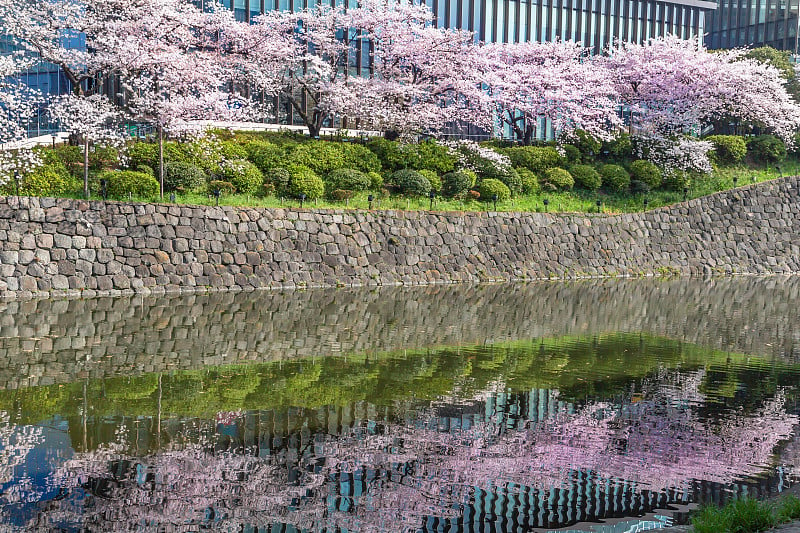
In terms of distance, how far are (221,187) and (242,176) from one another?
3.22ft

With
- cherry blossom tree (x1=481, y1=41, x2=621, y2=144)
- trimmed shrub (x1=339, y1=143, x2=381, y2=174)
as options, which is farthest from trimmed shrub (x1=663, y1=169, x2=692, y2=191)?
trimmed shrub (x1=339, y1=143, x2=381, y2=174)

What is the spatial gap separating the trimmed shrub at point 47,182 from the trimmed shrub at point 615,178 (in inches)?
879

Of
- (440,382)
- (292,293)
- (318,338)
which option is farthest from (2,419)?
(292,293)

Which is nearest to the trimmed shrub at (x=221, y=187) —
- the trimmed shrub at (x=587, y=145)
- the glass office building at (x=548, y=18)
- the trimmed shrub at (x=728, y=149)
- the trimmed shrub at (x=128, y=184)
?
the trimmed shrub at (x=128, y=184)

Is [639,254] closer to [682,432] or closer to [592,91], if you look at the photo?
[592,91]

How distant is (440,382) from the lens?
12.2 m

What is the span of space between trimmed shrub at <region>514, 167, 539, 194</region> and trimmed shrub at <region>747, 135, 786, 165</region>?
16.0 metres

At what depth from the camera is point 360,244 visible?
27.5 m

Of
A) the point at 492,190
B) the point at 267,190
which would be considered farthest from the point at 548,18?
the point at 267,190

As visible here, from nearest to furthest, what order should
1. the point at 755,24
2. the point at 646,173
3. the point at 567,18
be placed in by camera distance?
the point at 646,173
the point at 567,18
the point at 755,24

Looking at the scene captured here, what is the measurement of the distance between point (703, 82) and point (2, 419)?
3806cm

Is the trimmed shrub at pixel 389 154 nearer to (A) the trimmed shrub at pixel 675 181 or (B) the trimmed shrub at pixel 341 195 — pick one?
(B) the trimmed shrub at pixel 341 195

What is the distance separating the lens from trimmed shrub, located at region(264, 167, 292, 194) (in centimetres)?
2828

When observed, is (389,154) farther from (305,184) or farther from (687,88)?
(687,88)
